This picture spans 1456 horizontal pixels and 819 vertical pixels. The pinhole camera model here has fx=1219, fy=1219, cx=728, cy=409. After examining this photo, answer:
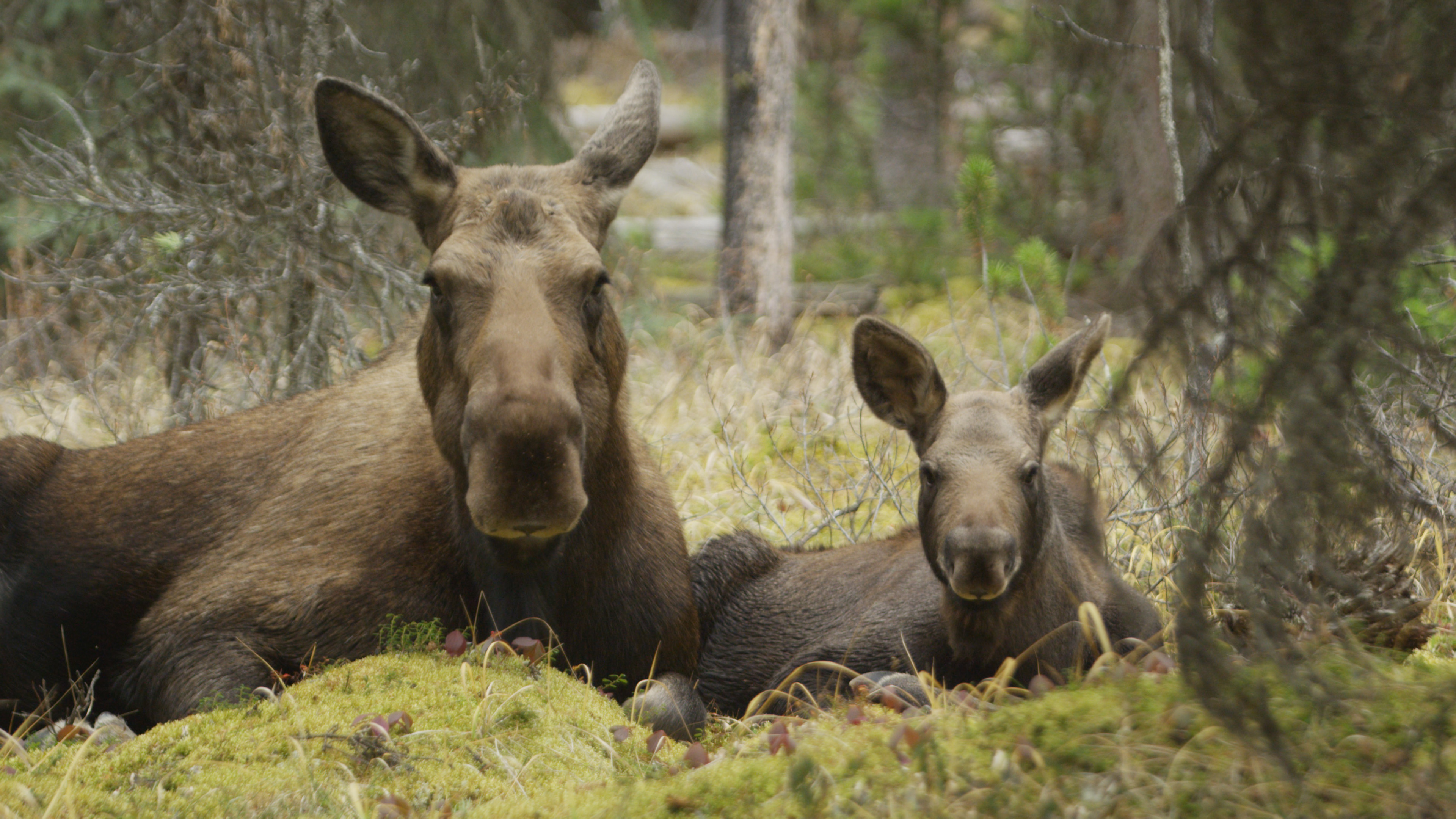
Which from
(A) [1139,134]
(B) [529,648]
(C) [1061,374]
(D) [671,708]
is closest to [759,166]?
(A) [1139,134]

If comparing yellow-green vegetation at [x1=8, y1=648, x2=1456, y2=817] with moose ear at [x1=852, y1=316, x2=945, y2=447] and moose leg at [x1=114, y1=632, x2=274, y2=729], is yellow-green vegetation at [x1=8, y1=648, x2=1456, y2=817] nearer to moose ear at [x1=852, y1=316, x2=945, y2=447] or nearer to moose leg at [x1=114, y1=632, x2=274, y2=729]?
moose leg at [x1=114, y1=632, x2=274, y2=729]

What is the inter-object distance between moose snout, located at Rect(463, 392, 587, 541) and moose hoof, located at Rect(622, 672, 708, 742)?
42.2 inches

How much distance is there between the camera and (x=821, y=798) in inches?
110

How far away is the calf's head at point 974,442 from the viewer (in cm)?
495

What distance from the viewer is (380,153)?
5090 mm

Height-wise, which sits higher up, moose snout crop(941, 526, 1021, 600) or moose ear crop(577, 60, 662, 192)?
moose ear crop(577, 60, 662, 192)

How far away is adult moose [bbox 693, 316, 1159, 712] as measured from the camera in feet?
17.1

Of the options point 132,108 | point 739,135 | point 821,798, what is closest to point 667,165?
point 739,135

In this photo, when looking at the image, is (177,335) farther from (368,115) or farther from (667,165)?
(667,165)

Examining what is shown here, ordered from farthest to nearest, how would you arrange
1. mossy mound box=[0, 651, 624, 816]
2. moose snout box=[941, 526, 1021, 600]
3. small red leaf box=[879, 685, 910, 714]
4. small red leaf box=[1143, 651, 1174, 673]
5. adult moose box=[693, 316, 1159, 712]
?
1. adult moose box=[693, 316, 1159, 712]
2. moose snout box=[941, 526, 1021, 600]
3. small red leaf box=[879, 685, 910, 714]
4. mossy mound box=[0, 651, 624, 816]
5. small red leaf box=[1143, 651, 1174, 673]

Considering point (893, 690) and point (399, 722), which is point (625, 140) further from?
point (399, 722)

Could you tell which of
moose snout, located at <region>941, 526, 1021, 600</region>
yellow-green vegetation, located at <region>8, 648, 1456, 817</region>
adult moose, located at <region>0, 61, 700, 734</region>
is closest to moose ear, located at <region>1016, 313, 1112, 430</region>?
moose snout, located at <region>941, 526, 1021, 600</region>

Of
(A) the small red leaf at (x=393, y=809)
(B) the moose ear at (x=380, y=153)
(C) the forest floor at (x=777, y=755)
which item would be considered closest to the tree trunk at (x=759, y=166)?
(C) the forest floor at (x=777, y=755)

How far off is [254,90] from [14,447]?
3297mm
